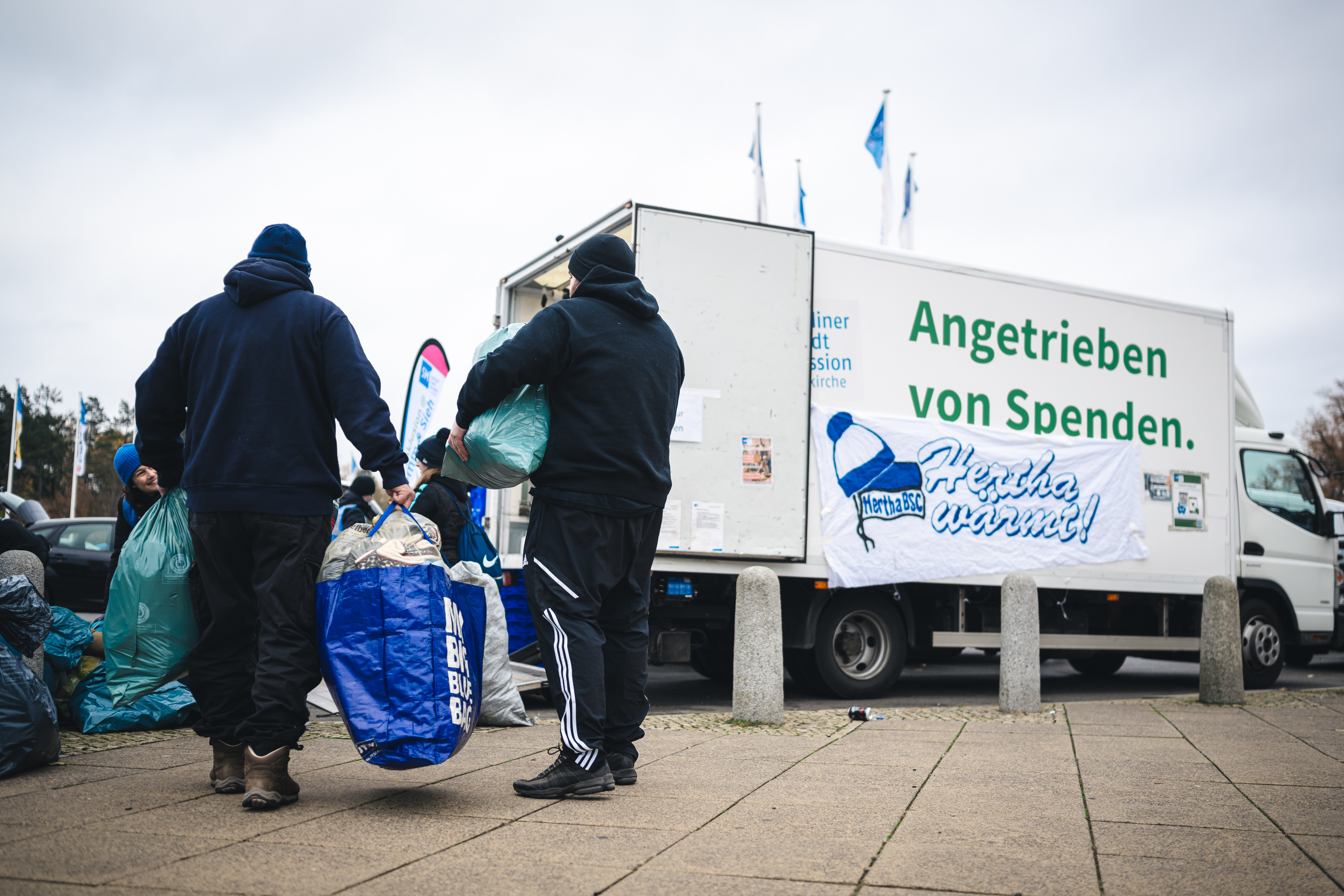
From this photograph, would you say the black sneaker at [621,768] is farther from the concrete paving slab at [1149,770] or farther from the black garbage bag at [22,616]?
the black garbage bag at [22,616]

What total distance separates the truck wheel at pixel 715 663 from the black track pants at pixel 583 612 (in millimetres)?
4894

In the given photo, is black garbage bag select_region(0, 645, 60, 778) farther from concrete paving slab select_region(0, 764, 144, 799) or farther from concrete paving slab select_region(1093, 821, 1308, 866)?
concrete paving slab select_region(1093, 821, 1308, 866)

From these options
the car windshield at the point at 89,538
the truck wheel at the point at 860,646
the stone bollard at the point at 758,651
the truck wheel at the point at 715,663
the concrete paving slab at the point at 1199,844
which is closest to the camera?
the concrete paving slab at the point at 1199,844

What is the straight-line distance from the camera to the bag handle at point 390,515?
10.8 feet

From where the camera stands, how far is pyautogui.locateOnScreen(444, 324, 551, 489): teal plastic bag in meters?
3.45

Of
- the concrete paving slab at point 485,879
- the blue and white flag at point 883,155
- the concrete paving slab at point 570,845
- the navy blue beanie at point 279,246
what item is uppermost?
the blue and white flag at point 883,155

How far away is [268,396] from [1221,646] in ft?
22.4

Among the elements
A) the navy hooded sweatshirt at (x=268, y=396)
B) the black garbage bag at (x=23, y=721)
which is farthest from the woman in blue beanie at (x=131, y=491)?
the navy hooded sweatshirt at (x=268, y=396)

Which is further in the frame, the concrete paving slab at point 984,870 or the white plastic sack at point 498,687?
the white plastic sack at point 498,687

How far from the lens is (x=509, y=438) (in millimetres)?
3467

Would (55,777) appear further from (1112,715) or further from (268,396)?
(1112,715)

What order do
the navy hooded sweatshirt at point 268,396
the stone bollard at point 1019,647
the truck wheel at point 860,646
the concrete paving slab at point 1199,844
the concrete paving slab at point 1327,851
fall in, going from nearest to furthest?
the concrete paving slab at point 1327,851
the concrete paving slab at point 1199,844
the navy hooded sweatshirt at point 268,396
the stone bollard at point 1019,647
the truck wheel at point 860,646

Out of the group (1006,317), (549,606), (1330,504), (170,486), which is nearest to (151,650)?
(170,486)

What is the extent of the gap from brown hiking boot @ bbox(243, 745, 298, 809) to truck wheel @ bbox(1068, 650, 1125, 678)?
31.6 ft
